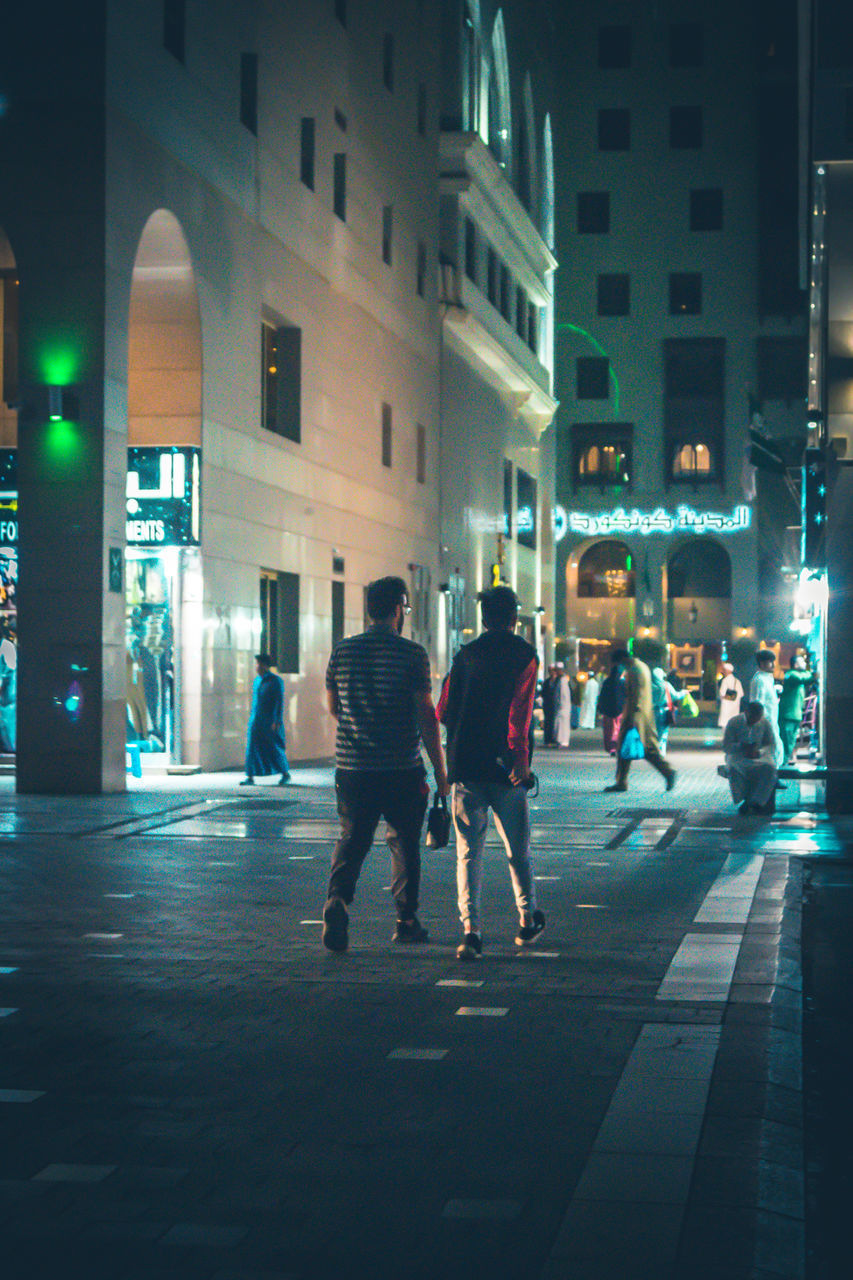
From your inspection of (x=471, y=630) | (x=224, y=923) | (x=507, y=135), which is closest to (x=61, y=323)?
(x=224, y=923)

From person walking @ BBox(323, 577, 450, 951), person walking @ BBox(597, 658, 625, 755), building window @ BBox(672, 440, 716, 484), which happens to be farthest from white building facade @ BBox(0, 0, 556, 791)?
building window @ BBox(672, 440, 716, 484)

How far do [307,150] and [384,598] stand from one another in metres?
20.7

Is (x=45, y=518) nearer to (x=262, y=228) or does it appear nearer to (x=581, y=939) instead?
(x=262, y=228)

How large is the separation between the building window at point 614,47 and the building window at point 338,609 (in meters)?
39.5

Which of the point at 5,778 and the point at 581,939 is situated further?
the point at 5,778

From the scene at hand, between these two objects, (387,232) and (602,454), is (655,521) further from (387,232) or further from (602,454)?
(387,232)

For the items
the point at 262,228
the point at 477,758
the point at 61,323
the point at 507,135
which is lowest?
the point at 477,758

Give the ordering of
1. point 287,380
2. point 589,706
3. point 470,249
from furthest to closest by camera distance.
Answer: point 589,706 < point 470,249 < point 287,380

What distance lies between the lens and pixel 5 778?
839 inches

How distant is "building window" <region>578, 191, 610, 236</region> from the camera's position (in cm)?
6288

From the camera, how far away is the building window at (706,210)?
62344 millimetres

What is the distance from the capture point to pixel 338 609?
2973cm

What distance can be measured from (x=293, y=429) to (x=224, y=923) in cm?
1825

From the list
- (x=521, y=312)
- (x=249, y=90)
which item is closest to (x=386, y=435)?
(x=249, y=90)
